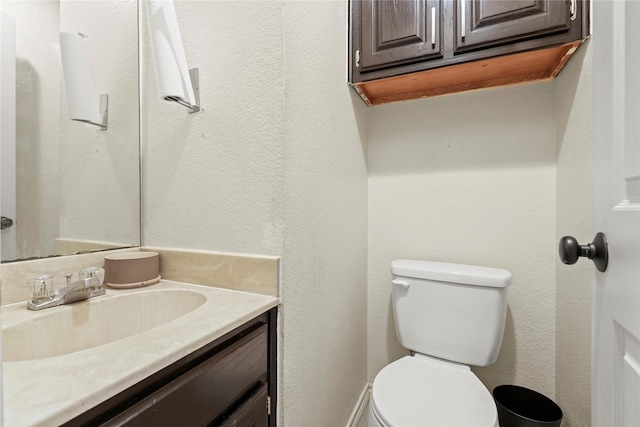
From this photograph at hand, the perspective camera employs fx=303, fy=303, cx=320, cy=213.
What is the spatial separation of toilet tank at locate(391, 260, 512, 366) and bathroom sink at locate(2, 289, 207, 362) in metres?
0.82

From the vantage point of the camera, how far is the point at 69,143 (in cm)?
88

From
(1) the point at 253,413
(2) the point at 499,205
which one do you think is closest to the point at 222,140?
(1) the point at 253,413

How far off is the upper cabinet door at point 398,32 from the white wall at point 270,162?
0.42 feet

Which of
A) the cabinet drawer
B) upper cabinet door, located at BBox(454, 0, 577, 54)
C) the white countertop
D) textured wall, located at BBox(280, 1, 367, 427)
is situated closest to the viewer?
the white countertop

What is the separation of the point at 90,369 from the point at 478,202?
1.41 metres

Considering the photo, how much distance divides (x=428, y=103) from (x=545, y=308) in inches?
40.3

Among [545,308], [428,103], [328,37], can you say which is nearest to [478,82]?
[428,103]

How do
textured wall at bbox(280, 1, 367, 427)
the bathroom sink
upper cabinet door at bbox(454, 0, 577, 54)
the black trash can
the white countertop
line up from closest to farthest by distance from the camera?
1. the white countertop
2. the bathroom sink
3. textured wall at bbox(280, 1, 367, 427)
4. upper cabinet door at bbox(454, 0, 577, 54)
5. the black trash can

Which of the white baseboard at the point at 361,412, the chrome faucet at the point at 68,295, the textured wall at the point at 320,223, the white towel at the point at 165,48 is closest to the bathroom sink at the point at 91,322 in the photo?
the chrome faucet at the point at 68,295

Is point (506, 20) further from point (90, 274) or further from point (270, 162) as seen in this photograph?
point (90, 274)

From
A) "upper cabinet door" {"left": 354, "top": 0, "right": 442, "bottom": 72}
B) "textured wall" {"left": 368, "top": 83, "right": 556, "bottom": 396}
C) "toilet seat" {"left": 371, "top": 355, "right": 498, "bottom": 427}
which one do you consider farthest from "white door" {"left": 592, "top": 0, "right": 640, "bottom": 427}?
"textured wall" {"left": 368, "top": 83, "right": 556, "bottom": 396}

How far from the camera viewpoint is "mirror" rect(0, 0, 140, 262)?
0.75 m

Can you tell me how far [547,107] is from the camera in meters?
1.25

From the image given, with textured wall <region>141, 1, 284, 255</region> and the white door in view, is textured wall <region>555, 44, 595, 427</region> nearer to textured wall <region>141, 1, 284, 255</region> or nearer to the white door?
the white door
